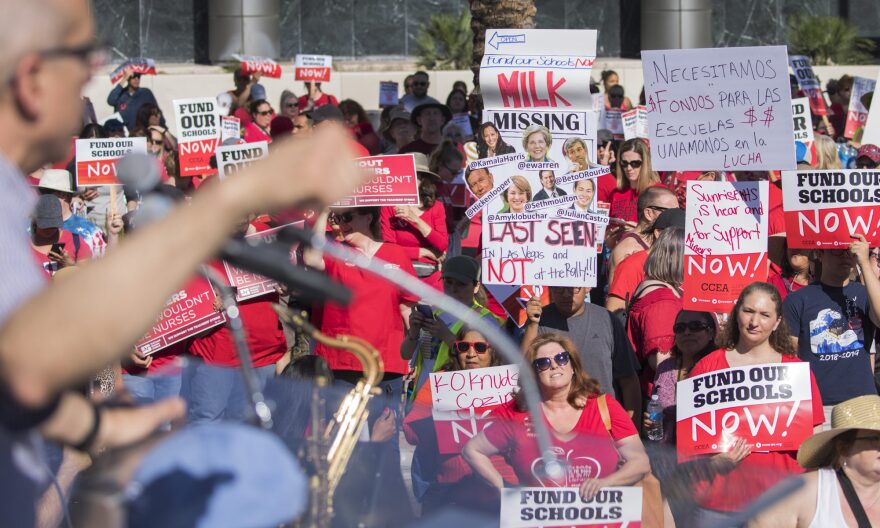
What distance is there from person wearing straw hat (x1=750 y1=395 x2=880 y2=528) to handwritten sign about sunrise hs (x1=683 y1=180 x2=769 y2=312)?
6.89 ft

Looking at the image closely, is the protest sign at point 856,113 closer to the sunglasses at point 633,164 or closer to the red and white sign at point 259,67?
the sunglasses at point 633,164

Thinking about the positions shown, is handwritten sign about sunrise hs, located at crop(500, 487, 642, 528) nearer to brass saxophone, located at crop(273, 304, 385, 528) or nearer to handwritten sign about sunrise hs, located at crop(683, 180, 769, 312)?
brass saxophone, located at crop(273, 304, 385, 528)

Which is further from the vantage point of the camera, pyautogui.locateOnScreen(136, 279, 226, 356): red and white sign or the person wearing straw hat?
pyautogui.locateOnScreen(136, 279, 226, 356): red and white sign

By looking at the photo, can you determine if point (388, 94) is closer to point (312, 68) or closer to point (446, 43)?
point (312, 68)

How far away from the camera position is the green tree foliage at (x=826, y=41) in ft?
76.4

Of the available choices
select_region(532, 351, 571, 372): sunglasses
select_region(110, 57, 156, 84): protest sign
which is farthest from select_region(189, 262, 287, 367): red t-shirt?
select_region(110, 57, 156, 84): protest sign

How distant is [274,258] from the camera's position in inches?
53.5

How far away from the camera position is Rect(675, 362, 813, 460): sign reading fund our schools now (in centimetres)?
546

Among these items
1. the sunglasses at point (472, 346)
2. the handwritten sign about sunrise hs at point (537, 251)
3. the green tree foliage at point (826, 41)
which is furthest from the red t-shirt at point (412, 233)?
the green tree foliage at point (826, 41)

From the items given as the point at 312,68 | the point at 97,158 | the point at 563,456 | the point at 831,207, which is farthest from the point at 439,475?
the point at 312,68

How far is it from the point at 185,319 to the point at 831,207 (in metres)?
3.65

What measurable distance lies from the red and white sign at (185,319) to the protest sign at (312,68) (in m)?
11.0

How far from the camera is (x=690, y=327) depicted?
6.61 m

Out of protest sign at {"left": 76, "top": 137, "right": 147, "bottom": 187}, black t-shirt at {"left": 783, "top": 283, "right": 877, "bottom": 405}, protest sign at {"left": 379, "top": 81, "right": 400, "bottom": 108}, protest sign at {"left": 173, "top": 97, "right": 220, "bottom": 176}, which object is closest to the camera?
black t-shirt at {"left": 783, "top": 283, "right": 877, "bottom": 405}
